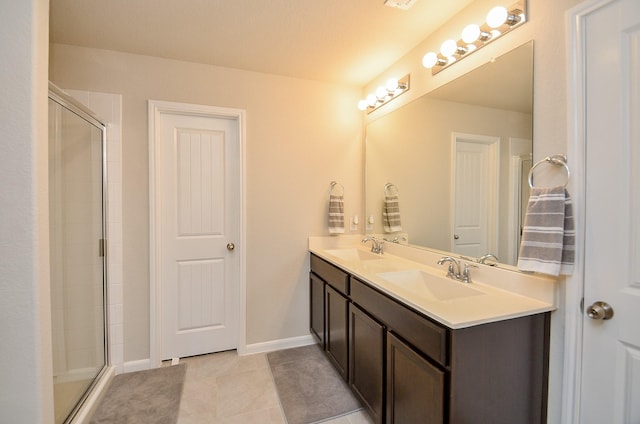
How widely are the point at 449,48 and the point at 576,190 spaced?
1.04m

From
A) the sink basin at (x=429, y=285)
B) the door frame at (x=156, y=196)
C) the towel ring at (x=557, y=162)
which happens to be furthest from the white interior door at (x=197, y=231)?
the towel ring at (x=557, y=162)

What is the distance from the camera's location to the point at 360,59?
223 centimetres

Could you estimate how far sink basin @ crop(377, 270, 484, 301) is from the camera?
1.50 metres

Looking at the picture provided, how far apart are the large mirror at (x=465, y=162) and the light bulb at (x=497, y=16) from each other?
15cm

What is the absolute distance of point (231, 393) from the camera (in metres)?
1.94

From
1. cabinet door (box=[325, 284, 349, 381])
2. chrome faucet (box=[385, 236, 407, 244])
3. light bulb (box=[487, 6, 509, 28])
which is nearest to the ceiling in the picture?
light bulb (box=[487, 6, 509, 28])

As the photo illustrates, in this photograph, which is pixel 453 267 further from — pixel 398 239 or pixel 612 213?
pixel 612 213

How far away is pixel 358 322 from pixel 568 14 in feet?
5.74

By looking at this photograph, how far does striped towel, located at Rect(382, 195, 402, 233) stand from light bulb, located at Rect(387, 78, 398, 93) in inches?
33.0

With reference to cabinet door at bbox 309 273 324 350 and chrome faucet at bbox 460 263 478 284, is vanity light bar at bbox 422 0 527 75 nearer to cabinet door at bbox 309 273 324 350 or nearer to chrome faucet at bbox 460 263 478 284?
chrome faucet at bbox 460 263 478 284

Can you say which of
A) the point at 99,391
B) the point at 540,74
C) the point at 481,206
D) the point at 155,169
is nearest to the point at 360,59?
the point at 540,74

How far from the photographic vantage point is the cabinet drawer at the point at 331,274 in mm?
1904

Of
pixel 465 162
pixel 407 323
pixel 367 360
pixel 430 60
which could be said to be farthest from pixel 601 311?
pixel 430 60

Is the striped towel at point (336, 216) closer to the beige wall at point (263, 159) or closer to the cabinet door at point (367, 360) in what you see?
the beige wall at point (263, 159)
